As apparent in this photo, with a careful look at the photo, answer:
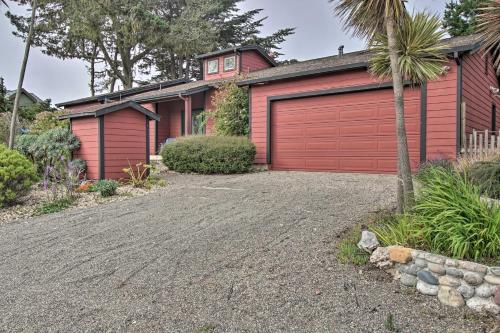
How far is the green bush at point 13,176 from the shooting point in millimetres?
6703

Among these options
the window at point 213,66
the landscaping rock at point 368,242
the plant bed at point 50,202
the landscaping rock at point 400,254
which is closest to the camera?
the landscaping rock at point 400,254

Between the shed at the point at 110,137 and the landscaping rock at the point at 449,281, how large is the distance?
8.13 m

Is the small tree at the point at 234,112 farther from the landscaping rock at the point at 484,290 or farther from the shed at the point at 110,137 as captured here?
the landscaping rock at the point at 484,290

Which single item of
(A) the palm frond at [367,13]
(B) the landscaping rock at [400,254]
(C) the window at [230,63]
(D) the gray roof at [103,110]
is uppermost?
(C) the window at [230,63]

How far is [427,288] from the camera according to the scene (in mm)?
2891

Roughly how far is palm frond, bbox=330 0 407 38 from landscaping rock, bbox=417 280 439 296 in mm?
2980

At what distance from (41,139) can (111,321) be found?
8695 mm

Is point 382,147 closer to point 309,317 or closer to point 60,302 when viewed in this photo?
point 309,317

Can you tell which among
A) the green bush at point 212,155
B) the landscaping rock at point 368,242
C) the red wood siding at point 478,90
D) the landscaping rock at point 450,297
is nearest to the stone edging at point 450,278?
the landscaping rock at point 450,297

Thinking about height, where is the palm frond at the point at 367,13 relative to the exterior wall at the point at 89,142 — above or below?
above

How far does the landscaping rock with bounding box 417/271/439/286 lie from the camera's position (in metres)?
2.88

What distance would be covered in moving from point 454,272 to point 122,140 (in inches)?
335

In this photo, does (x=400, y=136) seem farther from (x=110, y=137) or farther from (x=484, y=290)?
(x=110, y=137)

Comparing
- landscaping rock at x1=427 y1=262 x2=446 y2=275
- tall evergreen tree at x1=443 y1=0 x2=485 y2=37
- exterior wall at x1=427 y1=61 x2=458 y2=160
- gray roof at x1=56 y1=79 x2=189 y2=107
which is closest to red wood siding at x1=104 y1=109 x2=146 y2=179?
exterior wall at x1=427 y1=61 x2=458 y2=160
